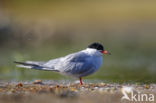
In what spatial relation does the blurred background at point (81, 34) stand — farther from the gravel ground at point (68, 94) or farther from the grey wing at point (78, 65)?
the gravel ground at point (68, 94)

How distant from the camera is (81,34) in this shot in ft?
57.3

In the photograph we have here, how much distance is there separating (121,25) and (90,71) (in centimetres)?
1195

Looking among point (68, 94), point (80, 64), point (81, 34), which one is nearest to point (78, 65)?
point (80, 64)

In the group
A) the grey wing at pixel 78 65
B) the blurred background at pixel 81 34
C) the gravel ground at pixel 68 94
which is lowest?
the gravel ground at pixel 68 94

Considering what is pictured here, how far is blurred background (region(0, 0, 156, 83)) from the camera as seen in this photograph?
10078 millimetres

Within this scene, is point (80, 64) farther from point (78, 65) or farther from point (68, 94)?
point (68, 94)

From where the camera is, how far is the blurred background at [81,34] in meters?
10.1

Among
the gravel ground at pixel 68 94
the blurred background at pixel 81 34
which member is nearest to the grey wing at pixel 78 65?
the gravel ground at pixel 68 94

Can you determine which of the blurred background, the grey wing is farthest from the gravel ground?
the blurred background

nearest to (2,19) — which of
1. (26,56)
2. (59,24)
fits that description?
(59,24)

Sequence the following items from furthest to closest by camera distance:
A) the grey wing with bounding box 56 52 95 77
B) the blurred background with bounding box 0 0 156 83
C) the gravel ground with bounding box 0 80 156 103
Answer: the blurred background with bounding box 0 0 156 83
the grey wing with bounding box 56 52 95 77
the gravel ground with bounding box 0 80 156 103

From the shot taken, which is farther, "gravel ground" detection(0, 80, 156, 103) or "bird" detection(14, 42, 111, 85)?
"bird" detection(14, 42, 111, 85)

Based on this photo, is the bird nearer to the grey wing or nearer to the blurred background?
the grey wing

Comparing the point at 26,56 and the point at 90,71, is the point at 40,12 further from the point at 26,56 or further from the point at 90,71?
the point at 90,71
